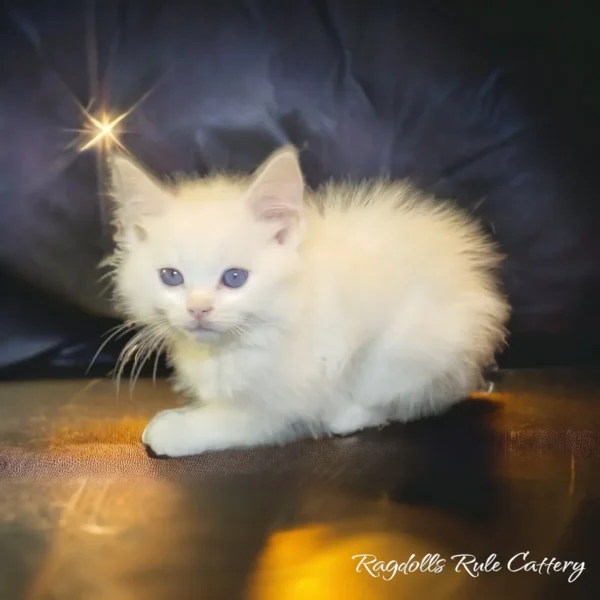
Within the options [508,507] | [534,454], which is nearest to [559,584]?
[508,507]

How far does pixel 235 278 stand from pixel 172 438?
29cm

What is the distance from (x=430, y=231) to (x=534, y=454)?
1.31 feet

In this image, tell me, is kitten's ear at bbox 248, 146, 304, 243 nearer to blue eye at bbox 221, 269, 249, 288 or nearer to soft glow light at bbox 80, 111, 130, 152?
blue eye at bbox 221, 269, 249, 288

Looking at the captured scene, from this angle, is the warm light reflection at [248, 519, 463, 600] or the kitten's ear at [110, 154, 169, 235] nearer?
the warm light reflection at [248, 519, 463, 600]

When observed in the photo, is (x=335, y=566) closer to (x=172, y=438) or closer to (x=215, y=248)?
(x=172, y=438)

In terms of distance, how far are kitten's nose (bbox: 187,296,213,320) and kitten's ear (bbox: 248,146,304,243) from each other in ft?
0.51

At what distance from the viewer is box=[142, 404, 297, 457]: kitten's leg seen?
1206 mm

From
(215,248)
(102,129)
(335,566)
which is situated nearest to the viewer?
(335,566)

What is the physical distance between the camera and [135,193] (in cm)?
114

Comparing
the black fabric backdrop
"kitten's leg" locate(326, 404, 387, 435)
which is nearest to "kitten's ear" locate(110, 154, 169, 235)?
the black fabric backdrop

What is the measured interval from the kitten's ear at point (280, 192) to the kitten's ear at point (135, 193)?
0.47 ft

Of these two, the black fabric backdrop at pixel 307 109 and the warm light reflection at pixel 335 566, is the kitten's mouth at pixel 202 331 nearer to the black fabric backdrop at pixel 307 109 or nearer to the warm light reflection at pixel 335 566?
the warm light reflection at pixel 335 566

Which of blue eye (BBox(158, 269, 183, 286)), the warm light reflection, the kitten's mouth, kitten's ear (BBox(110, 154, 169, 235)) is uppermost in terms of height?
kitten's ear (BBox(110, 154, 169, 235))

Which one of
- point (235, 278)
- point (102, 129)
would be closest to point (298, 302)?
point (235, 278)
